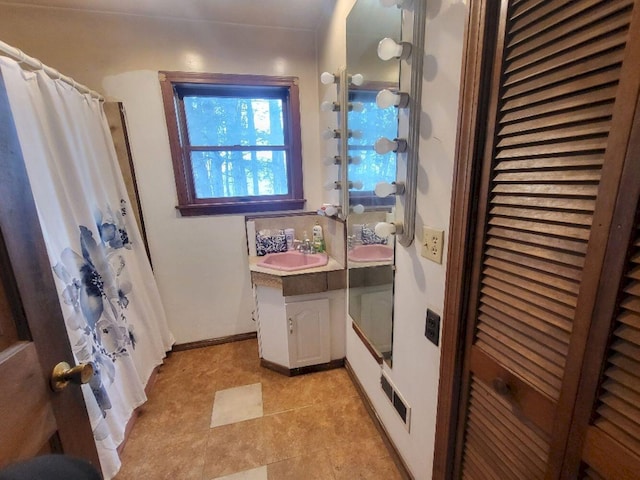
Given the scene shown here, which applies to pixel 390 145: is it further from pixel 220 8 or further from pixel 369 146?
pixel 220 8

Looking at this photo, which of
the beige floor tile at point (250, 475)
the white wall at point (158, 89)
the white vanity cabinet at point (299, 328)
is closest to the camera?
the beige floor tile at point (250, 475)

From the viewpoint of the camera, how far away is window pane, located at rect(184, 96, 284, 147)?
7.10ft

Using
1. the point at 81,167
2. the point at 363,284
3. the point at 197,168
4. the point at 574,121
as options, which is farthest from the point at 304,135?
the point at 574,121

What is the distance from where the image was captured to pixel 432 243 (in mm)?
982

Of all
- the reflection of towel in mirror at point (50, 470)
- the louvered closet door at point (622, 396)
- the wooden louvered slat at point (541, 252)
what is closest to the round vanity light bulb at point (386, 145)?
the wooden louvered slat at point (541, 252)

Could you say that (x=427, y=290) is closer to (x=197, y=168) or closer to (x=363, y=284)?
(x=363, y=284)

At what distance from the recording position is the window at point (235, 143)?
6.91ft

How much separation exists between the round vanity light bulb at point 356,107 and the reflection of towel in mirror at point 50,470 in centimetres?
164

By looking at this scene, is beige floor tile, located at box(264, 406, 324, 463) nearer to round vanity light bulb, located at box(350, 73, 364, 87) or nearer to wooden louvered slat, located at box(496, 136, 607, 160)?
wooden louvered slat, located at box(496, 136, 607, 160)

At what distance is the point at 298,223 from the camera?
2.39 meters

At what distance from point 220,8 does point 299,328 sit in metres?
2.21

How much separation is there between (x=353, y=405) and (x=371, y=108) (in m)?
1.77

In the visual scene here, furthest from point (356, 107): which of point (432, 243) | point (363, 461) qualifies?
point (363, 461)

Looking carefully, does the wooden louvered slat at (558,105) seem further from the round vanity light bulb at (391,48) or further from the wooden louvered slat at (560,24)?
the round vanity light bulb at (391,48)
